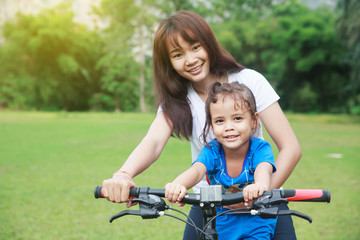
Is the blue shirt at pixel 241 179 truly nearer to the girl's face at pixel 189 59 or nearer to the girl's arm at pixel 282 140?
the girl's arm at pixel 282 140

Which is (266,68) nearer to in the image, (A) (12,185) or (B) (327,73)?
(B) (327,73)

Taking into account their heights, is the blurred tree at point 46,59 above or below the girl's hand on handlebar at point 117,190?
above

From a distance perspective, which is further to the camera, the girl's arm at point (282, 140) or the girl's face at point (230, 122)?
the girl's arm at point (282, 140)

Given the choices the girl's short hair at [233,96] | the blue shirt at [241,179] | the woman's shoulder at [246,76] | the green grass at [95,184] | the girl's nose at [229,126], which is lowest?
the green grass at [95,184]

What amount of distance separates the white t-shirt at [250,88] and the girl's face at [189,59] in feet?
0.63

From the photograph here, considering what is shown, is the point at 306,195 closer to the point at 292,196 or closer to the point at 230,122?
the point at 292,196

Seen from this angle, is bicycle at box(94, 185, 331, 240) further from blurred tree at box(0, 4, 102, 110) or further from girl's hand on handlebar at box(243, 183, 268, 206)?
blurred tree at box(0, 4, 102, 110)

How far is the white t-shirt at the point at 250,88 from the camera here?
2.46 metres

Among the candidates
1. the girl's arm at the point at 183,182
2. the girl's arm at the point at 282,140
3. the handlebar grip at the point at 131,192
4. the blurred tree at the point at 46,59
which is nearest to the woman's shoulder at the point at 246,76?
the girl's arm at the point at 282,140

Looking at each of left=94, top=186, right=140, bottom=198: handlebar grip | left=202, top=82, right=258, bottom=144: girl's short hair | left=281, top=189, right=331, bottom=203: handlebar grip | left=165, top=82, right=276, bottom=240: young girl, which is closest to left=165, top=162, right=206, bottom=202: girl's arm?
left=165, top=82, right=276, bottom=240: young girl

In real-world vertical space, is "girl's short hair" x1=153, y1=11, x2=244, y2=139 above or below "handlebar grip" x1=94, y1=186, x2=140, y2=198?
above

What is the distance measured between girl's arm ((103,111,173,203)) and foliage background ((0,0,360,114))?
2787 centimetres

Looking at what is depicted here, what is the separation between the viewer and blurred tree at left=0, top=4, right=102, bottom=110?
126 feet

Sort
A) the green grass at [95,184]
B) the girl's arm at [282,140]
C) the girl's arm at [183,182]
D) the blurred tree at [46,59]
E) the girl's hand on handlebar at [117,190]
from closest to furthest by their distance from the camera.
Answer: the girl's arm at [183,182] → the girl's hand on handlebar at [117,190] → the girl's arm at [282,140] → the green grass at [95,184] → the blurred tree at [46,59]
